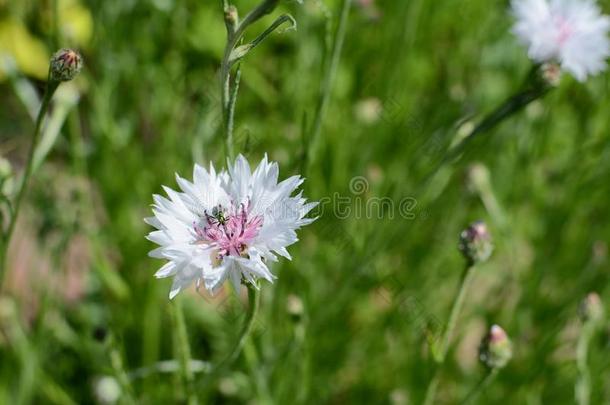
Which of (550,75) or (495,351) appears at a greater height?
(550,75)

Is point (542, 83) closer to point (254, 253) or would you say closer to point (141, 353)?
point (254, 253)

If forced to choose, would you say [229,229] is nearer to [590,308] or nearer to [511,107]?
[511,107]

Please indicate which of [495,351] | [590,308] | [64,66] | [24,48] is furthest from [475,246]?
[24,48]

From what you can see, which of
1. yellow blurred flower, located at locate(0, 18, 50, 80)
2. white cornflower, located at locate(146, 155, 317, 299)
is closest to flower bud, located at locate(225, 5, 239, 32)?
white cornflower, located at locate(146, 155, 317, 299)

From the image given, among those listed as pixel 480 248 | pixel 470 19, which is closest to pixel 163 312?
pixel 480 248

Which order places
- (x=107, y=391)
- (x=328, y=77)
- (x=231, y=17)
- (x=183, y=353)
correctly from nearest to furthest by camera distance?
(x=231, y=17) → (x=183, y=353) → (x=328, y=77) → (x=107, y=391)
